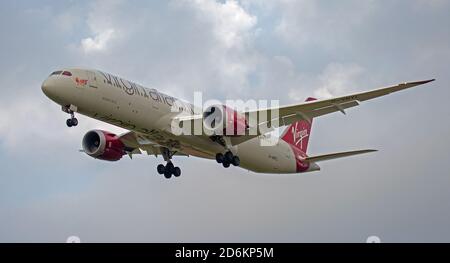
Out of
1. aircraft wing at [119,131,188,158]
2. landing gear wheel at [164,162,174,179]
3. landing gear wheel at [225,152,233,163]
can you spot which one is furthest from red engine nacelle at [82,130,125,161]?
landing gear wheel at [225,152,233,163]

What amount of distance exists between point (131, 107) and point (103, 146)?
320 inches

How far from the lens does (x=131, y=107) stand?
42.2 metres

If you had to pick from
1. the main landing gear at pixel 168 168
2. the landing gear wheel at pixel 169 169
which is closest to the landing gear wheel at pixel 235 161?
the main landing gear at pixel 168 168

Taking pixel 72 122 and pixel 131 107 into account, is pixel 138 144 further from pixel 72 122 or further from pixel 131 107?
pixel 72 122

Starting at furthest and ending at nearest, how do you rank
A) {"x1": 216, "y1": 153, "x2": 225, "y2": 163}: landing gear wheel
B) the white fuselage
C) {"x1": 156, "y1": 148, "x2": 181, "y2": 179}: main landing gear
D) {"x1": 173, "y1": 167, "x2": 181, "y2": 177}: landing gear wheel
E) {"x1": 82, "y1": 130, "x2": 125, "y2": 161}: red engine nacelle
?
{"x1": 173, "y1": 167, "x2": 181, "y2": 177}: landing gear wheel < {"x1": 156, "y1": 148, "x2": 181, "y2": 179}: main landing gear < {"x1": 82, "y1": 130, "x2": 125, "y2": 161}: red engine nacelle < {"x1": 216, "y1": 153, "x2": 225, "y2": 163}: landing gear wheel < the white fuselage

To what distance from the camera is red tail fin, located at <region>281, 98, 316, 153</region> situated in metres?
54.3

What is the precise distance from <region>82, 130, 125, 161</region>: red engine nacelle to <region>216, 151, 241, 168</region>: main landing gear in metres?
6.99

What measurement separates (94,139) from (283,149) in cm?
1195

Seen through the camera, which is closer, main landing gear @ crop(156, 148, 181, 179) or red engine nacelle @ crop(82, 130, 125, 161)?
red engine nacelle @ crop(82, 130, 125, 161)

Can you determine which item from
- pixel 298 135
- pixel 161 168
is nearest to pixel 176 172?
pixel 161 168

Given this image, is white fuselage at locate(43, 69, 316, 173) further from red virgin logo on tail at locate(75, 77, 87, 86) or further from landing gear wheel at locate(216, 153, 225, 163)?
landing gear wheel at locate(216, 153, 225, 163)

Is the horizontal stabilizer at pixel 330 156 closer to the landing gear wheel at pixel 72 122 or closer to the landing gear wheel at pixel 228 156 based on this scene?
the landing gear wheel at pixel 228 156
